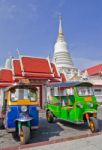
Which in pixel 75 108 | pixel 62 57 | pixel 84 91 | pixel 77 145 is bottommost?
pixel 77 145

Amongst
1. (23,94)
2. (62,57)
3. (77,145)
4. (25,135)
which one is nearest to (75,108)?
(23,94)

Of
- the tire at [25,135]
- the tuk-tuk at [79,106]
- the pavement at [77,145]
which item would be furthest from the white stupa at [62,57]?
the tire at [25,135]

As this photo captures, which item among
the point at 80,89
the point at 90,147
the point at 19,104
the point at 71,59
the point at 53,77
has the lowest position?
the point at 90,147

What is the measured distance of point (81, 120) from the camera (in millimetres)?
8898

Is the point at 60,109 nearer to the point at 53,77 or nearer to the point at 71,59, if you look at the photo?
the point at 53,77

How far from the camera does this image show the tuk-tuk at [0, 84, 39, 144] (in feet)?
22.6

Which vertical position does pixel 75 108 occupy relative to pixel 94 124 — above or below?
above

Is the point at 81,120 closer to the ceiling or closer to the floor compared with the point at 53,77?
closer to the floor

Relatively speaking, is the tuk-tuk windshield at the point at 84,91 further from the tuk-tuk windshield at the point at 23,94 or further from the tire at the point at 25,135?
the tire at the point at 25,135

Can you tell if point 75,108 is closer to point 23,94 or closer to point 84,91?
point 84,91

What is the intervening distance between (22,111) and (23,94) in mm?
808

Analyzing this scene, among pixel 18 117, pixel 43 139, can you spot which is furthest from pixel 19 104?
pixel 43 139

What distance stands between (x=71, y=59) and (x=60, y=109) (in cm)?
4014

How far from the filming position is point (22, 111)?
7.23 metres
